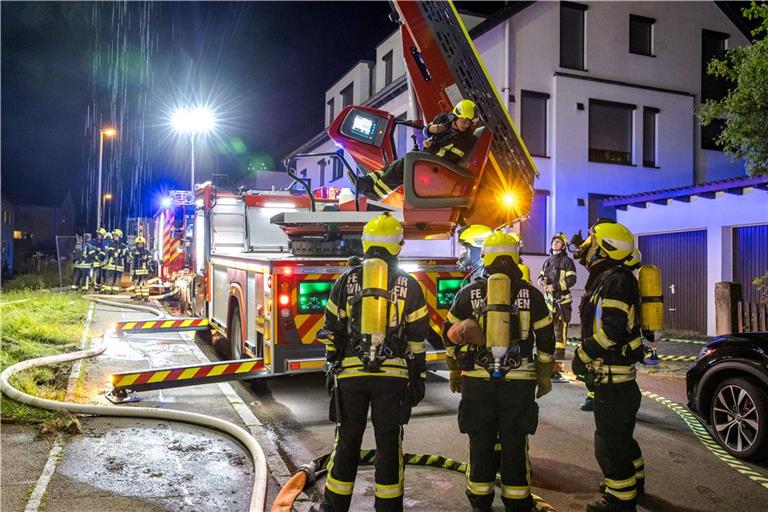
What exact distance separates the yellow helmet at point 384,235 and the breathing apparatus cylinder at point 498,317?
63 centimetres

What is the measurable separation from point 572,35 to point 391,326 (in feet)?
48.6

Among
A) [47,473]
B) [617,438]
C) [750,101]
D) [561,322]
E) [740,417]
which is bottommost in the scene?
[47,473]

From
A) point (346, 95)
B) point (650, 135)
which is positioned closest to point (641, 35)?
point (650, 135)

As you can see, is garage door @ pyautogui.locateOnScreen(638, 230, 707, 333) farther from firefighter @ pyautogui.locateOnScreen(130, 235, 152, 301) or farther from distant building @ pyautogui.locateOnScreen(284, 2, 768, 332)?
firefighter @ pyautogui.locateOnScreen(130, 235, 152, 301)

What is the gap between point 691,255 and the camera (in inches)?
542

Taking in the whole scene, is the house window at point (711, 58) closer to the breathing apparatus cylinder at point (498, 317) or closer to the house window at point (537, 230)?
the house window at point (537, 230)

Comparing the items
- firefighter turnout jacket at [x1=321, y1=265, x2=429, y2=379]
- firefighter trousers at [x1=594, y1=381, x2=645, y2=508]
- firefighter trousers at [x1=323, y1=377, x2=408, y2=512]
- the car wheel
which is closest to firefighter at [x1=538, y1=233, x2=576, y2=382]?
the car wheel

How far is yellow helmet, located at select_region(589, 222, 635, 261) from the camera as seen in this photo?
159 inches

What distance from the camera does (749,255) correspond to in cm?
1248

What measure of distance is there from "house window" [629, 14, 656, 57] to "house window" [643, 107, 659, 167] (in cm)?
163

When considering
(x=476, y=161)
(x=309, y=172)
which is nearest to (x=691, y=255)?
(x=476, y=161)

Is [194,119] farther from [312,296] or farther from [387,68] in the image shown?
[312,296]

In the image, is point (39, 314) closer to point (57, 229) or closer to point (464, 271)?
point (464, 271)

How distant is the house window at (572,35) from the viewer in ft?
52.9
